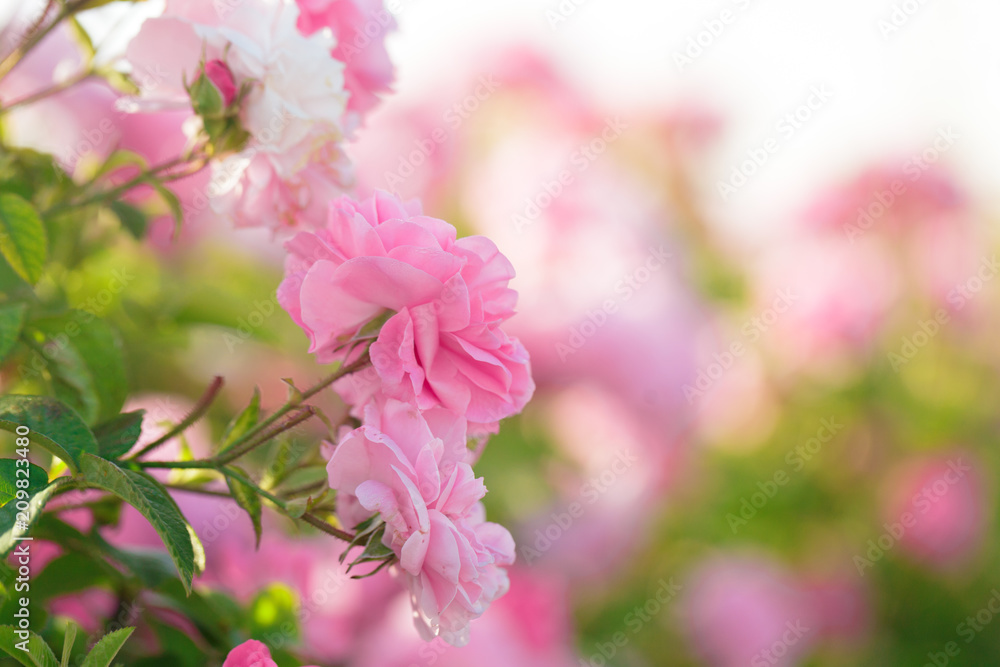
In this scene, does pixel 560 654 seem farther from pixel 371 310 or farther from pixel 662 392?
pixel 371 310

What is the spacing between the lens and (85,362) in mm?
487

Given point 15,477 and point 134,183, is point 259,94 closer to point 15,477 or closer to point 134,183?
point 134,183

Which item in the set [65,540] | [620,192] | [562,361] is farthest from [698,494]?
[65,540]

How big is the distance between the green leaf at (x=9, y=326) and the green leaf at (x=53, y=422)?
0.03 meters

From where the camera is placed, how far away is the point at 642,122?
1887mm

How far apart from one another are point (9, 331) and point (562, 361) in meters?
1.01
